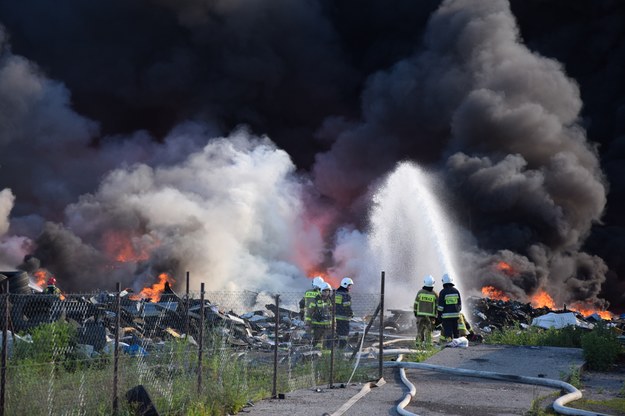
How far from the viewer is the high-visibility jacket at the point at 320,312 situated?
48.8 feet

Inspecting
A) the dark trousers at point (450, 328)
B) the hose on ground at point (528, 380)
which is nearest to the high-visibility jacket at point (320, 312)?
the hose on ground at point (528, 380)

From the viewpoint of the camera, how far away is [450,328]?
1589cm

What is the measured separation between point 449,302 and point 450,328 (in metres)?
0.69

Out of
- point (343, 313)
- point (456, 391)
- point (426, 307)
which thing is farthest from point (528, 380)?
point (343, 313)

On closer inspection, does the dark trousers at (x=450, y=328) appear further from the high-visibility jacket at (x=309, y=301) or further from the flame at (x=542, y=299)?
the flame at (x=542, y=299)

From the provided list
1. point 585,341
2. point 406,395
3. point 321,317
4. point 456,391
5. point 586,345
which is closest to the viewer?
point 406,395

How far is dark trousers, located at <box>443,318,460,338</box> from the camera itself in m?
15.9

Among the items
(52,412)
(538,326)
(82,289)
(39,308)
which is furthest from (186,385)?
(82,289)

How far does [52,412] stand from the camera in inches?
283

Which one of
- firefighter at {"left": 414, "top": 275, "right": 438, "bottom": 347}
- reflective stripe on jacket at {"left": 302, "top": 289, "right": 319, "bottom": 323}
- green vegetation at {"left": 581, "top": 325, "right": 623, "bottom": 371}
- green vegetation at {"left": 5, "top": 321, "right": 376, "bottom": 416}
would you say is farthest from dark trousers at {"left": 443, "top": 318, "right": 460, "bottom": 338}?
green vegetation at {"left": 5, "top": 321, "right": 376, "bottom": 416}

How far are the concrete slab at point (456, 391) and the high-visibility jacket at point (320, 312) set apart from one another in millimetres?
2384

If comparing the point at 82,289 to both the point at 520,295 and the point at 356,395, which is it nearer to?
the point at 520,295

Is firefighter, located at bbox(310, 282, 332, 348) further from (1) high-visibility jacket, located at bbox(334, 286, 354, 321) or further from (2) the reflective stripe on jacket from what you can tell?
(1) high-visibility jacket, located at bbox(334, 286, 354, 321)

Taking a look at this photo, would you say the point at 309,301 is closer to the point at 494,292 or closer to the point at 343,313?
the point at 343,313
